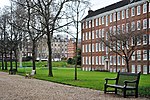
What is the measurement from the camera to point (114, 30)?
69625 mm

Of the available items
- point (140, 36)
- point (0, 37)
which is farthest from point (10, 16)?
point (140, 36)

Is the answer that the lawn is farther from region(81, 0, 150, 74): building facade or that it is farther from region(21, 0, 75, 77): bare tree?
region(81, 0, 150, 74): building facade

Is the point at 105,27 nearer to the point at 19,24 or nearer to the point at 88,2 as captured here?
the point at 19,24

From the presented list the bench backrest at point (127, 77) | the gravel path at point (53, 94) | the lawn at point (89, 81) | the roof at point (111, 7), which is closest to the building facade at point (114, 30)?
the roof at point (111, 7)

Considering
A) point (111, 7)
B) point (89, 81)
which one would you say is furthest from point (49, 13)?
point (111, 7)

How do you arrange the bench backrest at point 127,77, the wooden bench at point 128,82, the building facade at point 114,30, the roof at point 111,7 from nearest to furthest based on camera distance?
the wooden bench at point 128,82, the bench backrest at point 127,77, the building facade at point 114,30, the roof at point 111,7

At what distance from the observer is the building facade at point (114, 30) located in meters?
62.6

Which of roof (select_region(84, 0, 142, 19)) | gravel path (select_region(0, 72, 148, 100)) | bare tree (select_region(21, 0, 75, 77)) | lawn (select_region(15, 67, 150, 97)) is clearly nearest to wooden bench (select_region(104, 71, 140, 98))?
gravel path (select_region(0, 72, 148, 100))

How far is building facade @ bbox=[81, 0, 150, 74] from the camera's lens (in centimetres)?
6262

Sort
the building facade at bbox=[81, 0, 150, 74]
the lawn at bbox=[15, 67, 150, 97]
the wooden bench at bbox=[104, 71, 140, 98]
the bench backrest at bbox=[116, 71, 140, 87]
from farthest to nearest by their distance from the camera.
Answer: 1. the building facade at bbox=[81, 0, 150, 74]
2. the lawn at bbox=[15, 67, 150, 97]
3. the bench backrest at bbox=[116, 71, 140, 87]
4. the wooden bench at bbox=[104, 71, 140, 98]

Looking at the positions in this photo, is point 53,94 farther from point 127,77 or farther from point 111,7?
point 111,7

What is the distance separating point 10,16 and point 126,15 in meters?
23.5

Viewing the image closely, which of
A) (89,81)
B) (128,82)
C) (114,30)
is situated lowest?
(89,81)

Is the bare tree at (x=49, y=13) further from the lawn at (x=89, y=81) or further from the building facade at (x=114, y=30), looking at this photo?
the building facade at (x=114, y=30)
